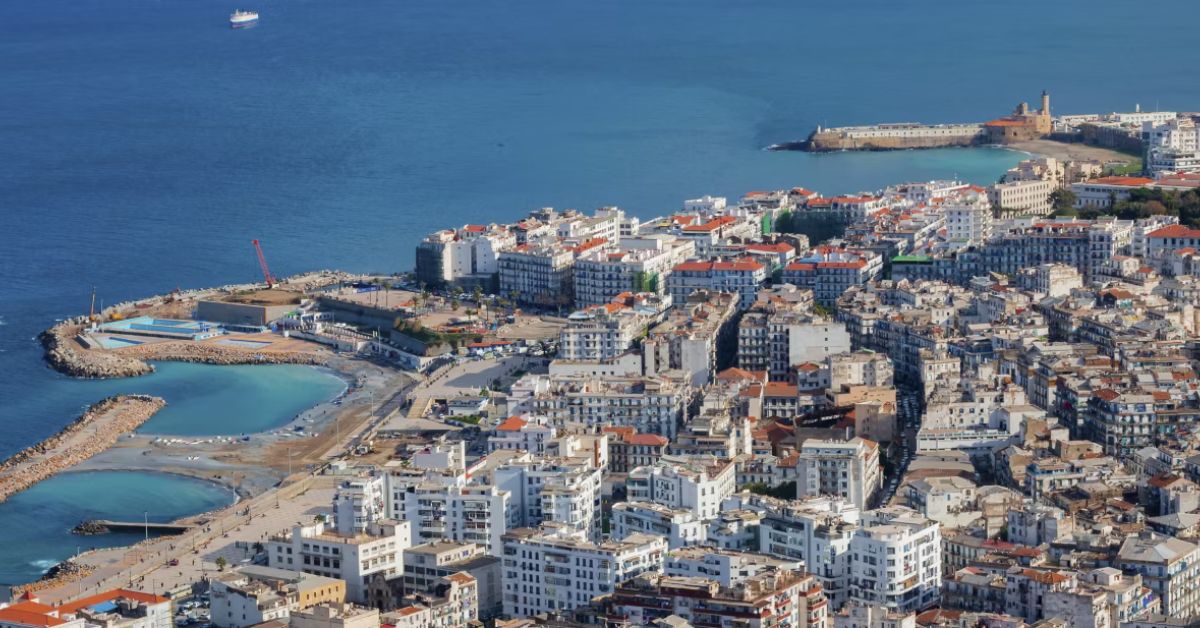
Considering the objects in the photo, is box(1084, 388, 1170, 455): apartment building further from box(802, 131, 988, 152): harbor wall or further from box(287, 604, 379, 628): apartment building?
box(802, 131, 988, 152): harbor wall

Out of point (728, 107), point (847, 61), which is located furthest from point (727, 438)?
point (847, 61)

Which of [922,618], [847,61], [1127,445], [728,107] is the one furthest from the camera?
[847,61]

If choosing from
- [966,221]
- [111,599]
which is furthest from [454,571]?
[966,221]

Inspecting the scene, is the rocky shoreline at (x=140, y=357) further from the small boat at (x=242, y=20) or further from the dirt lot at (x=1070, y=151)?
the small boat at (x=242, y=20)

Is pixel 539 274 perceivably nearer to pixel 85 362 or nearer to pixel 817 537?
pixel 85 362

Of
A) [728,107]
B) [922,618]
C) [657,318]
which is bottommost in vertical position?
[922,618]

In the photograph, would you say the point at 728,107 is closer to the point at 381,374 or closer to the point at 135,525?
the point at 381,374

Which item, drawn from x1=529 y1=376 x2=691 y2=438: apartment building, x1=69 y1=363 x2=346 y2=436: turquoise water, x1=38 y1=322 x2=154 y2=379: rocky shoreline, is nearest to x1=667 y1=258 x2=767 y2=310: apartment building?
x1=69 y1=363 x2=346 y2=436: turquoise water
